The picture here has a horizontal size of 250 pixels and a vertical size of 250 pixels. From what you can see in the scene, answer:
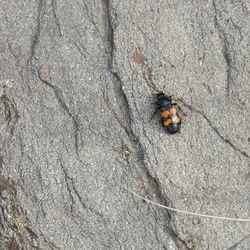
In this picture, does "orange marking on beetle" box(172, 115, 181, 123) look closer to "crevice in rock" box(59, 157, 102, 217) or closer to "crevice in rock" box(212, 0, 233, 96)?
"crevice in rock" box(212, 0, 233, 96)

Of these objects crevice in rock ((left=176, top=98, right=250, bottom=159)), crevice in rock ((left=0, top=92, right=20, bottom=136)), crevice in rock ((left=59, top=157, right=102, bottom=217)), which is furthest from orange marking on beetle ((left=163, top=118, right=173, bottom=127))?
crevice in rock ((left=0, top=92, right=20, bottom=136))

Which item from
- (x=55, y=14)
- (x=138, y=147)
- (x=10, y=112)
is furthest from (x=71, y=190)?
(x=55, y=14)

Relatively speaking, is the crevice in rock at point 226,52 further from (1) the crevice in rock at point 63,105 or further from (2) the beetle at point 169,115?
(1) the crevice in rock at point 63,105

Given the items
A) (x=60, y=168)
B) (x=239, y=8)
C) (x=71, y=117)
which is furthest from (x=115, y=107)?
(x=239, y=8)

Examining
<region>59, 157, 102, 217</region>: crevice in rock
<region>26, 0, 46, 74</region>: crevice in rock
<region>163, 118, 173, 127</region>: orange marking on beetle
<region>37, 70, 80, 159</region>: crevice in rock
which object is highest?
<region>26, 0, 46, 74</region>: crevice in rock

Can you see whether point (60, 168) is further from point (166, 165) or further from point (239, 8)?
point (239, 8)
